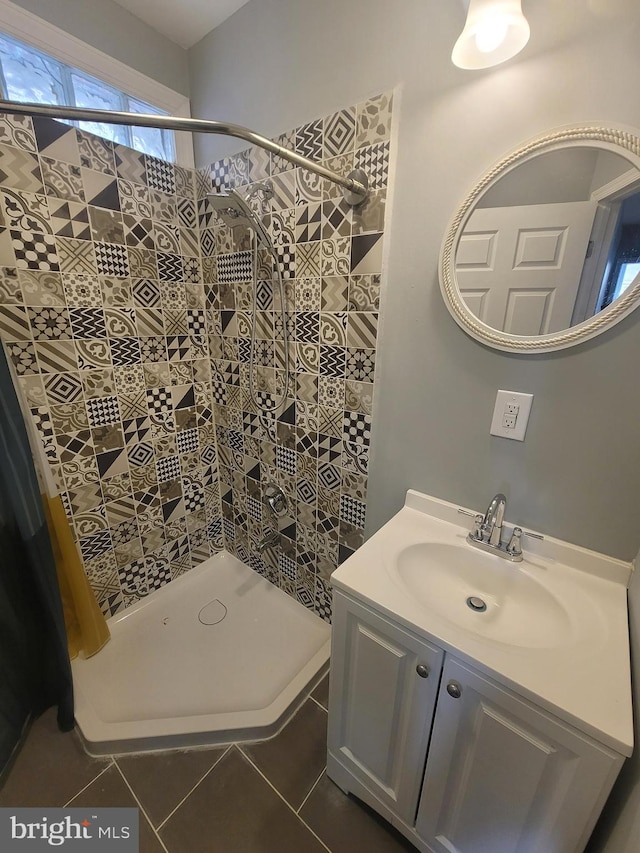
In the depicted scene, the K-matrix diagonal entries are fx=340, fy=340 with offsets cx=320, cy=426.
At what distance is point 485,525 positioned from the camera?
102 cm

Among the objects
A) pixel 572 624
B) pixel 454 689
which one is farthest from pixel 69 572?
pixel 572 624

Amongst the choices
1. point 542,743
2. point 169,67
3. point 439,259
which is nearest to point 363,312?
point 439,259

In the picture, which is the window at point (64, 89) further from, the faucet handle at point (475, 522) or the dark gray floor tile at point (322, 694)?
the dark gray floor tile at point (322, 694)

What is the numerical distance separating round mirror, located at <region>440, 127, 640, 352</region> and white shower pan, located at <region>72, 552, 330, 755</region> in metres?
1.53

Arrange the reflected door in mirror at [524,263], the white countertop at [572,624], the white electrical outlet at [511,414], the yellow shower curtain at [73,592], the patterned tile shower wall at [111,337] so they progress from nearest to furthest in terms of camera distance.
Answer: the white countertop at [572,624] → the reflected door in mirror at [524,263] → the white electrical outlet at [511,414] → the patterned tile shower wall at [111,337] → the yellow shower curtain at [73,592]

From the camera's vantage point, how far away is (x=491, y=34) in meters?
0.73

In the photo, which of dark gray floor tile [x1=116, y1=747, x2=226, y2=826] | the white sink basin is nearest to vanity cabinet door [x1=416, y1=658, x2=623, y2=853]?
the white sink basin

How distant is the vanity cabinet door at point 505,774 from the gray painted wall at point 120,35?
227cm

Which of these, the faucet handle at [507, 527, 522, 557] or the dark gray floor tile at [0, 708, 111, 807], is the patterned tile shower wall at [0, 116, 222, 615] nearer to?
the dark gray floor tile at [0, 708, 111, 807]

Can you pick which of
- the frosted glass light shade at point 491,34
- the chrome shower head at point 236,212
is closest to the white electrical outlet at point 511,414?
the frosted glass light shade at point 491,34

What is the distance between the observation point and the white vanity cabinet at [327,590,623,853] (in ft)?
2.11

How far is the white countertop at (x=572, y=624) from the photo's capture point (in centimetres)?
61

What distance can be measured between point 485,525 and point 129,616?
1.73 m

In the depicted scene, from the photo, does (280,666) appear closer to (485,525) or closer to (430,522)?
(430,522)
